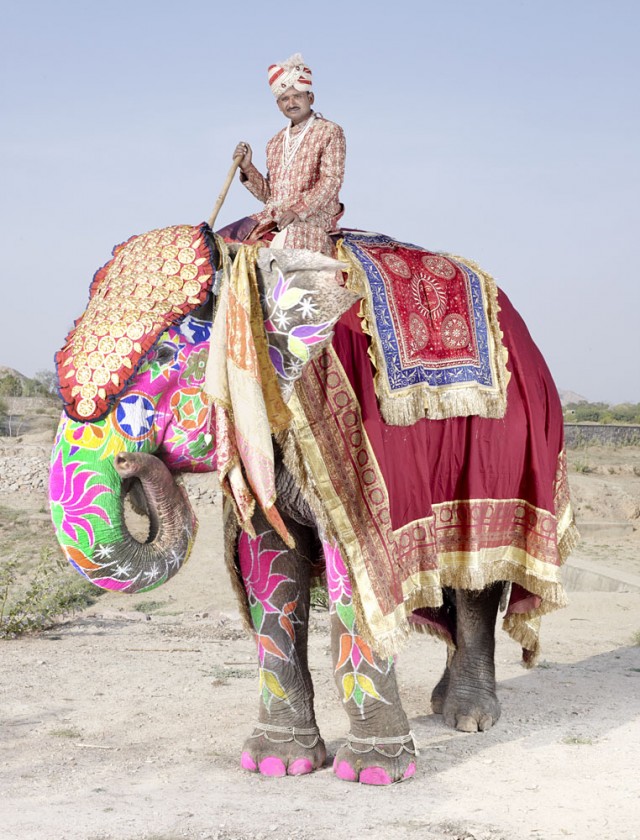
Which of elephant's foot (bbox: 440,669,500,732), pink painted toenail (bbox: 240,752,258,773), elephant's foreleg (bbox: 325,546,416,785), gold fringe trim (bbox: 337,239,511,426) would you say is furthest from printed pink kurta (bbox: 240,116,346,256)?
elephant's foot (bbox: 440,669,500,732)

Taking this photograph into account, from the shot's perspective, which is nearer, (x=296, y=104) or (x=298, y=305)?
(x=298, y=305)

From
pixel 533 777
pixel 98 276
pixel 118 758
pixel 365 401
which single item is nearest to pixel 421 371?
pixel 365 401

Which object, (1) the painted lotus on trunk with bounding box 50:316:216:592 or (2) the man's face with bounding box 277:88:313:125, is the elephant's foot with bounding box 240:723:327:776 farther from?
(2) the man's face with bounding box 277:88:313:125

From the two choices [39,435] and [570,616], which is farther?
[39,435]

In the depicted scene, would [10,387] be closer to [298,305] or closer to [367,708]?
[367,708]

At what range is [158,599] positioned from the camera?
1014 cm

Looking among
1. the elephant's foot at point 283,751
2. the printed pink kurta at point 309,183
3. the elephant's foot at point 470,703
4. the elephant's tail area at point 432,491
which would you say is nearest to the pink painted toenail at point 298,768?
the elephant's foot at point 283,751

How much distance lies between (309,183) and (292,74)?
0.45m

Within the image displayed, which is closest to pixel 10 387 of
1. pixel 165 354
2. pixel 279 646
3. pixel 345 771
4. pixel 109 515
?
pixel 279 646

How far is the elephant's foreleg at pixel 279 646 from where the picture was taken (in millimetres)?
4492

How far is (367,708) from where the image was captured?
4.34 metres

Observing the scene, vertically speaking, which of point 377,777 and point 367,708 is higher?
point 367,708

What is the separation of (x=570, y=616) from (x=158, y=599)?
3774mm

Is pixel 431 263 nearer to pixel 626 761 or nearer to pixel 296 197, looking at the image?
pixel 296 197
